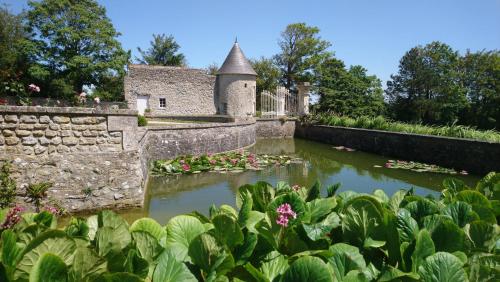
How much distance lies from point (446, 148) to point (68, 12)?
2537 cm

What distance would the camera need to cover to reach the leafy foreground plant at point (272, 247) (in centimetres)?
97

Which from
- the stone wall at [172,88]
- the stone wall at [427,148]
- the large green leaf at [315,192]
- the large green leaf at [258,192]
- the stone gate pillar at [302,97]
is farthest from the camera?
the stone wall at [172,88]

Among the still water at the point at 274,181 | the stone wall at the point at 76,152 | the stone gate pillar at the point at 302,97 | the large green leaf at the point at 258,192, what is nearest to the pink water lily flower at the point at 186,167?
the still water at the point at 274,181

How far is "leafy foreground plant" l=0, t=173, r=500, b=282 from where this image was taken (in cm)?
97

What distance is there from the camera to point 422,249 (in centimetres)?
118

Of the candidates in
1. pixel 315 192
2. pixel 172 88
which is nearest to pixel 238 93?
pixel 172 88

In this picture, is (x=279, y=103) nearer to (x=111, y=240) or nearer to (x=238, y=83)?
(x=238, y=83)

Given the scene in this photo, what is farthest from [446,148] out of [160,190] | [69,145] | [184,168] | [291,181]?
[69,145]

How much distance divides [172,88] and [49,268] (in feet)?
88.4

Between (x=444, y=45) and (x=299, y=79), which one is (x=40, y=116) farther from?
(x=444, y=45)

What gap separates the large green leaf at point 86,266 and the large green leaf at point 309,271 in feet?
1.69

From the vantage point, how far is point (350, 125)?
1744 centimetres

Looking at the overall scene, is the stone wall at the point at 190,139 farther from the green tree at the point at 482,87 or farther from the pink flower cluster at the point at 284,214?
the green tree at the point at 482,87

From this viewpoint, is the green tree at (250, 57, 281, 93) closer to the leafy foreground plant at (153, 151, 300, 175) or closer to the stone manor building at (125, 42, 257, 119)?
the stone manor building at (125, 42, 257, 119)
